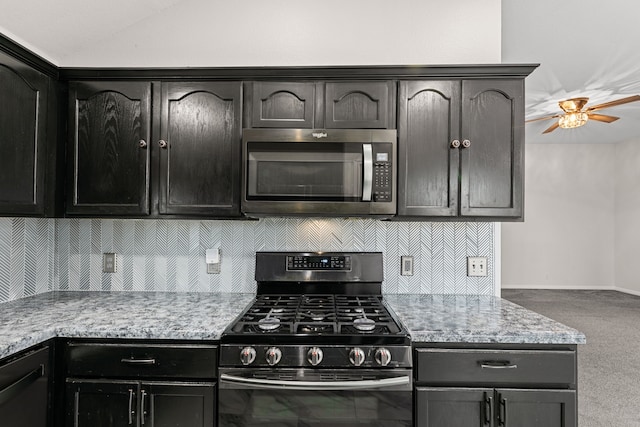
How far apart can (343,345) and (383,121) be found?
1.12 metres

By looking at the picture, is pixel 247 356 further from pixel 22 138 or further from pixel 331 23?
pixel 331 23

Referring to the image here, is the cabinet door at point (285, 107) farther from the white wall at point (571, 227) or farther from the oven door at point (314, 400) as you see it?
the white wall at point (571, 227)

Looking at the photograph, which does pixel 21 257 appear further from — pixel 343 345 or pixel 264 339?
pixel 343 345

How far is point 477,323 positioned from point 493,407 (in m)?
0.32

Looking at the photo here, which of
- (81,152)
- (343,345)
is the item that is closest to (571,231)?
(343,345)

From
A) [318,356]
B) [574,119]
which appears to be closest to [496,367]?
[318,356]

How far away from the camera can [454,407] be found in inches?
60.4

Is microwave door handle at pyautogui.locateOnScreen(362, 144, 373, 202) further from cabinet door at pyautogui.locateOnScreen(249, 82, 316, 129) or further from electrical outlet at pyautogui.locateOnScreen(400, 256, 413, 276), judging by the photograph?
electrical outlet at pyautogui.locateOnScreen(400, 256, 413, 276)

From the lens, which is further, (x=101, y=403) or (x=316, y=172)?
(x=316, y=172)

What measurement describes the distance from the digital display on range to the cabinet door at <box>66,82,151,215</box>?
2.79 ft

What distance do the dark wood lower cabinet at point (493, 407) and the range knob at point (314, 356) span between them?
0.41 m

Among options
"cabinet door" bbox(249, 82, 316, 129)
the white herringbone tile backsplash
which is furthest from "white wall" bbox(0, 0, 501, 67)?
the white herringbone tile backsplash

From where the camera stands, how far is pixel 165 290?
236cm

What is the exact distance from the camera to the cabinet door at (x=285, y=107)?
204 centimetres
